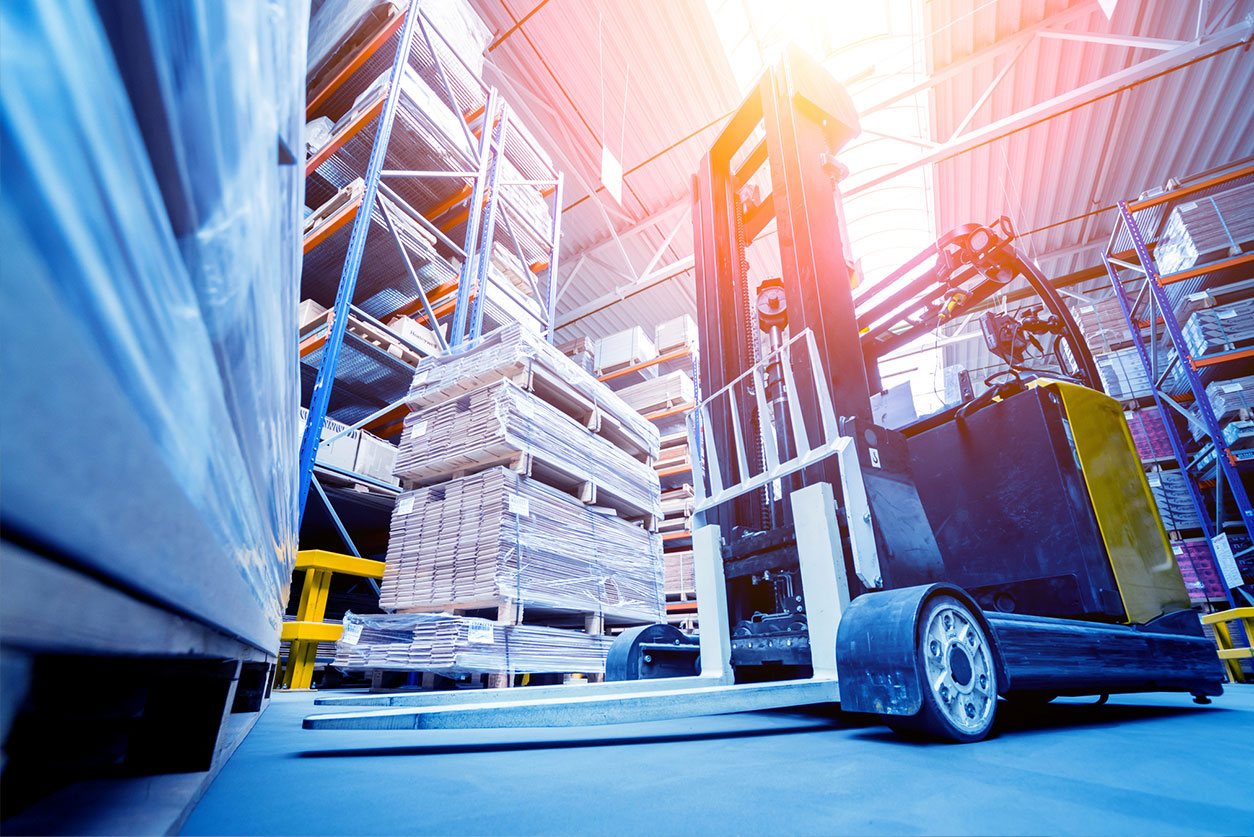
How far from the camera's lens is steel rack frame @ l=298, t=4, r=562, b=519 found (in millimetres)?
4680

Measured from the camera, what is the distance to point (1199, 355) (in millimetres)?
6348

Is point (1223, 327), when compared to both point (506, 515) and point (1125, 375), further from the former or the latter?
point (506, 515)

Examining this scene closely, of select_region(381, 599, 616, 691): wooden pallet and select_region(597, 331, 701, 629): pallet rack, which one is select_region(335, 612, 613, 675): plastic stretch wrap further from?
select_region(597, 331, 701, 629): pallet rack

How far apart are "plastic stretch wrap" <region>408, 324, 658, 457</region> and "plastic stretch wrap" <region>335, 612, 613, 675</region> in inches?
53.4

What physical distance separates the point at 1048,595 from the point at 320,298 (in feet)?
20.8

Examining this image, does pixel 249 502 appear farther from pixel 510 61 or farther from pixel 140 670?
pixel 510 61

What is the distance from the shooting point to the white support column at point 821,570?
1764mm

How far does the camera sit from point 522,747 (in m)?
1.50

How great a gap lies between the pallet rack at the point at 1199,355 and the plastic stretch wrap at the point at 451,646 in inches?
252

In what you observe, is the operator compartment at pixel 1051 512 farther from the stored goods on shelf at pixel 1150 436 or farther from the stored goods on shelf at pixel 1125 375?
the stored goods on shelf at pixel 1125 375

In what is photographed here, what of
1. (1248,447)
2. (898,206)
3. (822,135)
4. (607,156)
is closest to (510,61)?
(607,156)

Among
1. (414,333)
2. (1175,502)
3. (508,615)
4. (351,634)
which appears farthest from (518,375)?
(1175,502)

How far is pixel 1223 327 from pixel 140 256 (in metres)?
9.04

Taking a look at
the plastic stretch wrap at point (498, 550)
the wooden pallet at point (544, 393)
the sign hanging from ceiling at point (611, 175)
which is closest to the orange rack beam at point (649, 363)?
the sign hanging from ceiling at point (611, 175)
